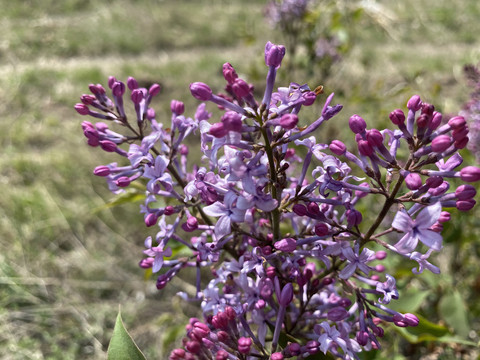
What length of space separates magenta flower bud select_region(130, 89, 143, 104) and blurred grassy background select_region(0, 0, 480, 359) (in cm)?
61

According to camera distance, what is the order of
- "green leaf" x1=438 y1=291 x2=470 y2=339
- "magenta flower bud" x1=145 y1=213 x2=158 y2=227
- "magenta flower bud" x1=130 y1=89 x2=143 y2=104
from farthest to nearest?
1. "green leaf" x1=438 y1=291 x2=470 y2=339
2. "magenta flower bud" x1=130 y1=89 x2=143 y2=104
3. "magenta flower bud" x1=145 y1=213 x2=158 y2=227

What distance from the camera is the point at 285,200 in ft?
3.84

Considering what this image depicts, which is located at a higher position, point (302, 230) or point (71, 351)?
point (302, 230)

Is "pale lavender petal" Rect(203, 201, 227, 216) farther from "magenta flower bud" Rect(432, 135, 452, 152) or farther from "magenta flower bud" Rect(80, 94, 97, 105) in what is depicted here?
"magenta flower bud" Rect(80, 94, 97, 105)

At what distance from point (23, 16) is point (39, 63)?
1874 millimetres

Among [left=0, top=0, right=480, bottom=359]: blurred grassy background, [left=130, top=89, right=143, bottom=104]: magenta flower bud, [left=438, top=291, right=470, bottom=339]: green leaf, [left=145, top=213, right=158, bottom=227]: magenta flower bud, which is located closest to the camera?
[left=145, top=213, right=158, bottom=227]: magenta flower bud

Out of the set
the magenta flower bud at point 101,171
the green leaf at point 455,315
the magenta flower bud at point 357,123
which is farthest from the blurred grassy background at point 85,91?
the magenta flower bud at point 357,123

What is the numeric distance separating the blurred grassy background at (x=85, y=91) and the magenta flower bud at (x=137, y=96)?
0.61 m

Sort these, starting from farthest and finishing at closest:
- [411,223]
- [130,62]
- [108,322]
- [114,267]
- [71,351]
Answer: [130,62], [114,267], [108,322], [71,351], [411,223]

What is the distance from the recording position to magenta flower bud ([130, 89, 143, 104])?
1322 mm

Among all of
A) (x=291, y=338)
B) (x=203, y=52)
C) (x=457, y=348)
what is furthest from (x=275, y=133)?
(x=203, y=52)

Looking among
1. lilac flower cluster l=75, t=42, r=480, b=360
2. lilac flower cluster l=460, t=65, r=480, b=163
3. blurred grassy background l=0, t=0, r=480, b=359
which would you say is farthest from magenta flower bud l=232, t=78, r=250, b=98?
lilac flower cluster l=460, t=65, r=480, b=163

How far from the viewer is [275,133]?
1.07 metres

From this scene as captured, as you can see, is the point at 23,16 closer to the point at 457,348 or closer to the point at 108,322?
the point at 108,322
